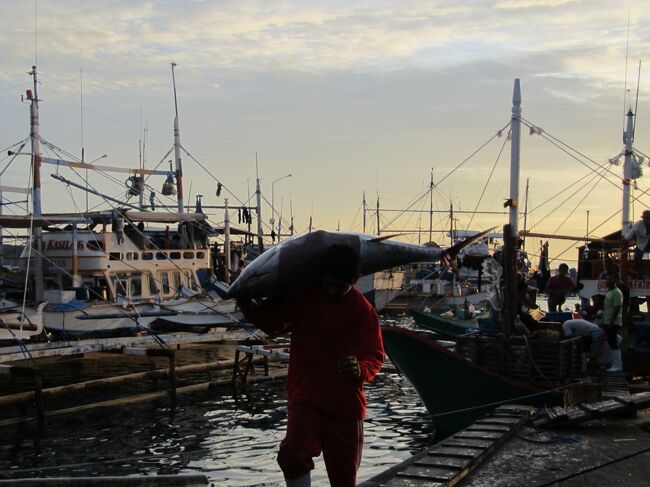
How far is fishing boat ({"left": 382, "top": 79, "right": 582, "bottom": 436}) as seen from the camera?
13359 mm

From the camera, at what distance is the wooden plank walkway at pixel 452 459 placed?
7.00 m

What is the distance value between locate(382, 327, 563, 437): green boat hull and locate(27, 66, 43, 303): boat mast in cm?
1389

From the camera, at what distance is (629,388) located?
1309cm

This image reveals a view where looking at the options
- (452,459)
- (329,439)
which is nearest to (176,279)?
(452,459)

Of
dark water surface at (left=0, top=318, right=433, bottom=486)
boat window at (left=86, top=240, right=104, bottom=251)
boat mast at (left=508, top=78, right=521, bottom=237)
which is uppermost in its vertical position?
boat mast at (left=508, top=78, right=521, bottom=237)

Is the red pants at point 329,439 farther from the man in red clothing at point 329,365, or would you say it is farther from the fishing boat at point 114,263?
the fishing boat at point 114,263

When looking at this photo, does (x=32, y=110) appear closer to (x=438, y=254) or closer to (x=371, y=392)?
(x=371, y=392)

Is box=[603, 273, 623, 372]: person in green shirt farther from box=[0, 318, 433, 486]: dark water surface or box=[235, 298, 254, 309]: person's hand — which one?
box=[235, 298, 254, 309]: person's hand

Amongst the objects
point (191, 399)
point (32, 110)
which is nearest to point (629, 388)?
point (191, 399)

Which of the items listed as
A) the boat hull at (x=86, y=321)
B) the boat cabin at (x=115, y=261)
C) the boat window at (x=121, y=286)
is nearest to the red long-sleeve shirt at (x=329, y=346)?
the boat hull at (x=86, y=321)

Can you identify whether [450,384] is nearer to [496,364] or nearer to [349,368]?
[496,364]

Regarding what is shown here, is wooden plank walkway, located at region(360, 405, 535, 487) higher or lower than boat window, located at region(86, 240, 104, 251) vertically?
lower

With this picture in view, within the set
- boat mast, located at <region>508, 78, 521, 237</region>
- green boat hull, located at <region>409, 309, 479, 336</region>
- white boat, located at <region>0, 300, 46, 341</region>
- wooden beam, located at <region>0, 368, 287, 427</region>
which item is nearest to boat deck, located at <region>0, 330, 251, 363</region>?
white boat, located at <region>0, 300, 46, 341</region>

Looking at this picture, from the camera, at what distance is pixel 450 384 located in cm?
1437
